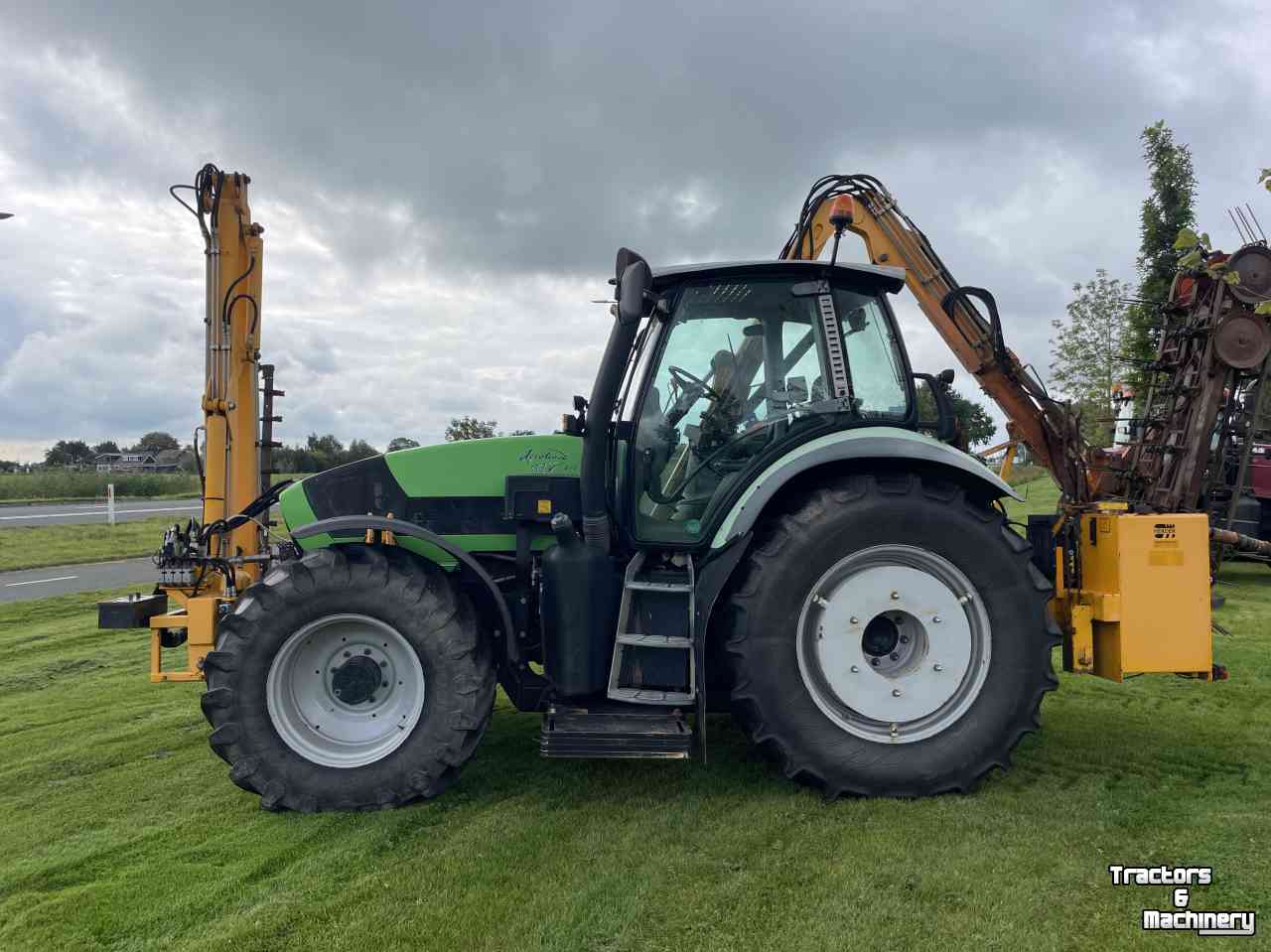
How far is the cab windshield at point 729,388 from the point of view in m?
3.97

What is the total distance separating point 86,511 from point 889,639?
27366mm

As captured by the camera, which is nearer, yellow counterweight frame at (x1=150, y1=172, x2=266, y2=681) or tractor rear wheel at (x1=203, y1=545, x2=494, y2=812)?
tractor rear wheel at (x1=203, y1=545, x2=494, y2=812)

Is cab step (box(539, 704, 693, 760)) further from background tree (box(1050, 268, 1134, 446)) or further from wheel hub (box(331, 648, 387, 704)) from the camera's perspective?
background tree (box(1050, 268, 1134, 446))

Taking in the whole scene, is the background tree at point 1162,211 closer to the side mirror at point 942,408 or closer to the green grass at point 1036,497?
the green grass at point 1036,497

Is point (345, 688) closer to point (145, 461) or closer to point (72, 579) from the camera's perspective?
point (72, 579)

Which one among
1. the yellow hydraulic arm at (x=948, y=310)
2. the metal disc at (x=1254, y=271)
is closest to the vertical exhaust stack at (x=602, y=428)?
the yellow hydraulic arm at (x=948, y=310)

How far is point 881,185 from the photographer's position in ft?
18.7

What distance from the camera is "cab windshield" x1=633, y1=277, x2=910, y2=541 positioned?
3975 millimetres

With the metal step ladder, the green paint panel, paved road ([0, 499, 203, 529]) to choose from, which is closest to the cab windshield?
the metal step ladder

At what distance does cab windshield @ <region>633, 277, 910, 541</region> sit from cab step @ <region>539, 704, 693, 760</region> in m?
0.80

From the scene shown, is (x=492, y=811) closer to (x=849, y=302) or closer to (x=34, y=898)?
(x=34, y=898)

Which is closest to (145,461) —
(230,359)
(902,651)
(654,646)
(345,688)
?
(230,359)

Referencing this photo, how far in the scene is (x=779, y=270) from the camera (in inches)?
158

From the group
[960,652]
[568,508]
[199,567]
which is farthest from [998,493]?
[199,567]
